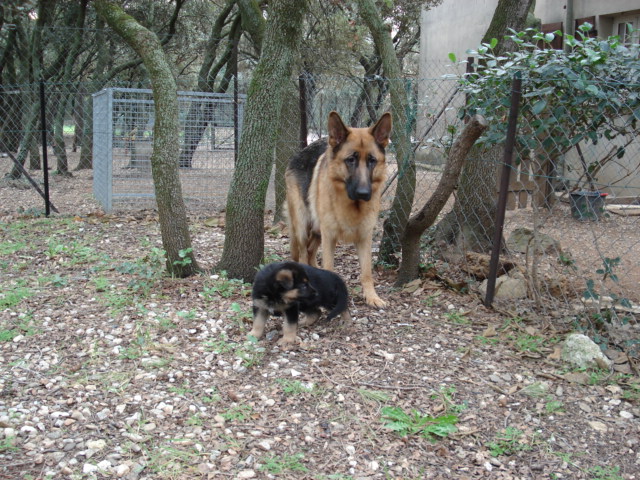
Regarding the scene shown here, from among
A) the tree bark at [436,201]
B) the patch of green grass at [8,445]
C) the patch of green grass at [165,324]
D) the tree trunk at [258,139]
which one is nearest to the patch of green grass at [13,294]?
the patch of green grass at [165,324]

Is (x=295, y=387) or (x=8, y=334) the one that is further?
(x=8, y=334)

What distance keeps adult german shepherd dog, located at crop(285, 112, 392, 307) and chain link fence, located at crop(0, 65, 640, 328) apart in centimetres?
84

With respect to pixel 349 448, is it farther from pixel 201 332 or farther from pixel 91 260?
pixel 91 260

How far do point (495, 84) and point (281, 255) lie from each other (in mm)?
3157

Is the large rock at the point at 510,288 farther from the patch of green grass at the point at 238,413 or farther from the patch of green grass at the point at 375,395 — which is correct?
the patch of green grass at the point at 238,413

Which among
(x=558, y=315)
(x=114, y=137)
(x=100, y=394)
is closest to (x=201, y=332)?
(x=100, y=394)

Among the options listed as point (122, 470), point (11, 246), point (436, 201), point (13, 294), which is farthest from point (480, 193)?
point (11, 246)

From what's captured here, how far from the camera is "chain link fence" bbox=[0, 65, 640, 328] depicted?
468 cm

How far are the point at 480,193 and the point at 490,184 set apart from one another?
15 cm

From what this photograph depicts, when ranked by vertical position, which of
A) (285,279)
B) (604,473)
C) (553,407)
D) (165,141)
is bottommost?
(604,473)

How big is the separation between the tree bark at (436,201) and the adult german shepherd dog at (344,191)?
423mm

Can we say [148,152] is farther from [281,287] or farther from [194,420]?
[194,420]

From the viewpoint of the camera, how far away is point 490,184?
5980 millimetres

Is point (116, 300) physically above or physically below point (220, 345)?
above
